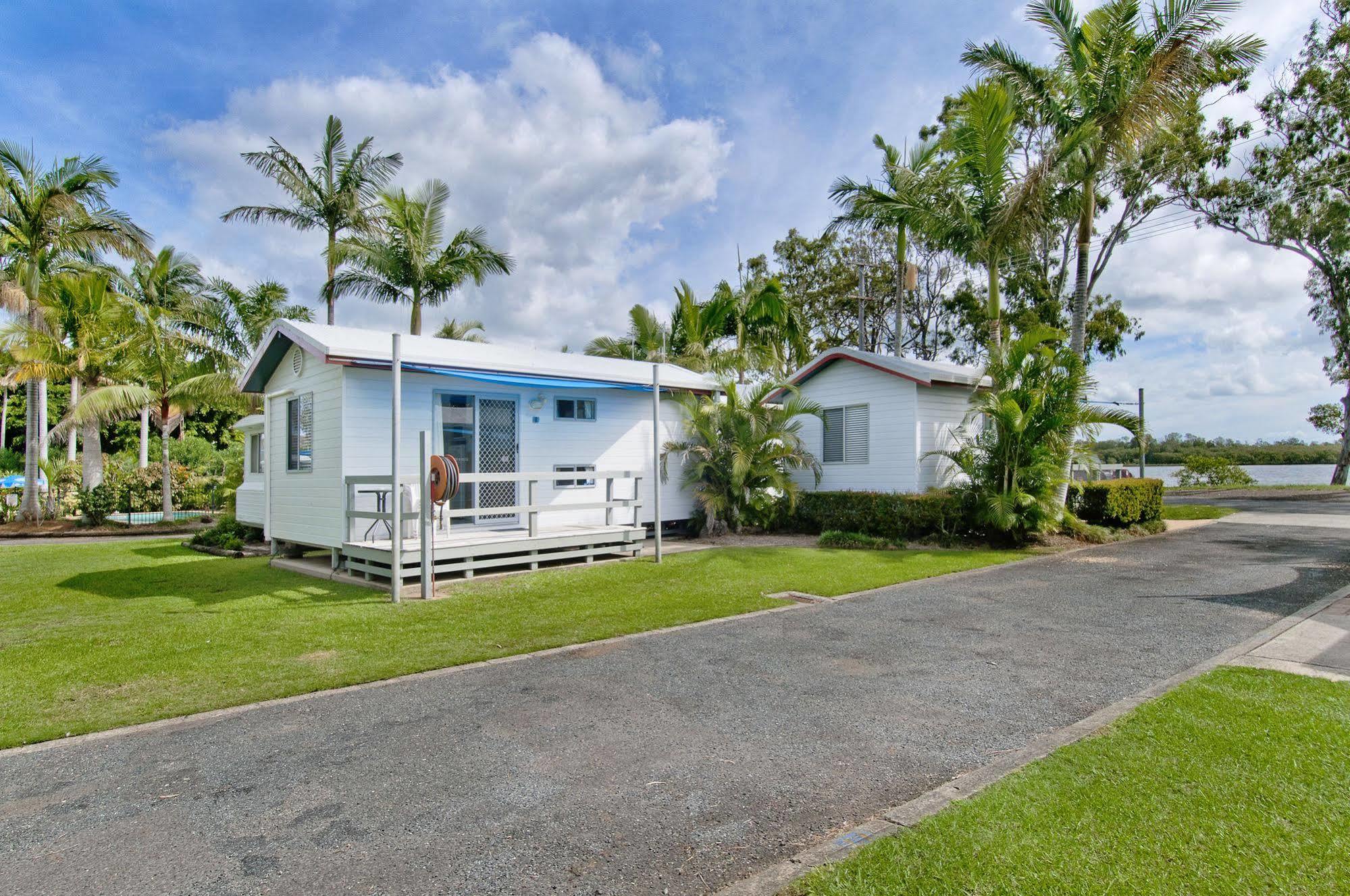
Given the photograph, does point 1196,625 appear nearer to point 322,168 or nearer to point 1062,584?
point 1062,584

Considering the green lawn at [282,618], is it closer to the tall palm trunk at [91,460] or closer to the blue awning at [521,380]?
the blue awning at [521,380]

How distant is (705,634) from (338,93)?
33.4 feet

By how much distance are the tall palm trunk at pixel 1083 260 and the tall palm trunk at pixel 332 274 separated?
18.0 meters

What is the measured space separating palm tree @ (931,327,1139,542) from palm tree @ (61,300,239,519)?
1669 cm

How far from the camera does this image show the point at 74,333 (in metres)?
19.3

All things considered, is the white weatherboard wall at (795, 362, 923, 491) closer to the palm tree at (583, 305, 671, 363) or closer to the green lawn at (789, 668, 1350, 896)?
the palm tree at (583, 305, 671, 363)

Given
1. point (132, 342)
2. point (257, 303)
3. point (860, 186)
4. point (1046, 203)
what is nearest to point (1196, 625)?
point (1046, 203)

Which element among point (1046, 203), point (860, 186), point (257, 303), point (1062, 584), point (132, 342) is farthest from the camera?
point (257, 303)

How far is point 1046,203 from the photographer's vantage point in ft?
43.3

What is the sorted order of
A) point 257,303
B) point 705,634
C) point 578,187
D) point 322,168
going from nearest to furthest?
1. point 705,634
2. point 578,187
3. point 322,168
4. point 257,303

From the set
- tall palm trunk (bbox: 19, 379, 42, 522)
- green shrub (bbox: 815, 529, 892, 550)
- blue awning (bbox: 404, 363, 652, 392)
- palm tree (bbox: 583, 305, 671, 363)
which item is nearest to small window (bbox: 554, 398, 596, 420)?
blue awning (bbox: 404, 363, 652, 392)

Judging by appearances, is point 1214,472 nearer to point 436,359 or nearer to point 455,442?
point 455,442

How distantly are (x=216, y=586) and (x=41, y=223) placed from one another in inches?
606

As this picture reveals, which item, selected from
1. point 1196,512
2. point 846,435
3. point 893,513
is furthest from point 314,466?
point 1196,512
